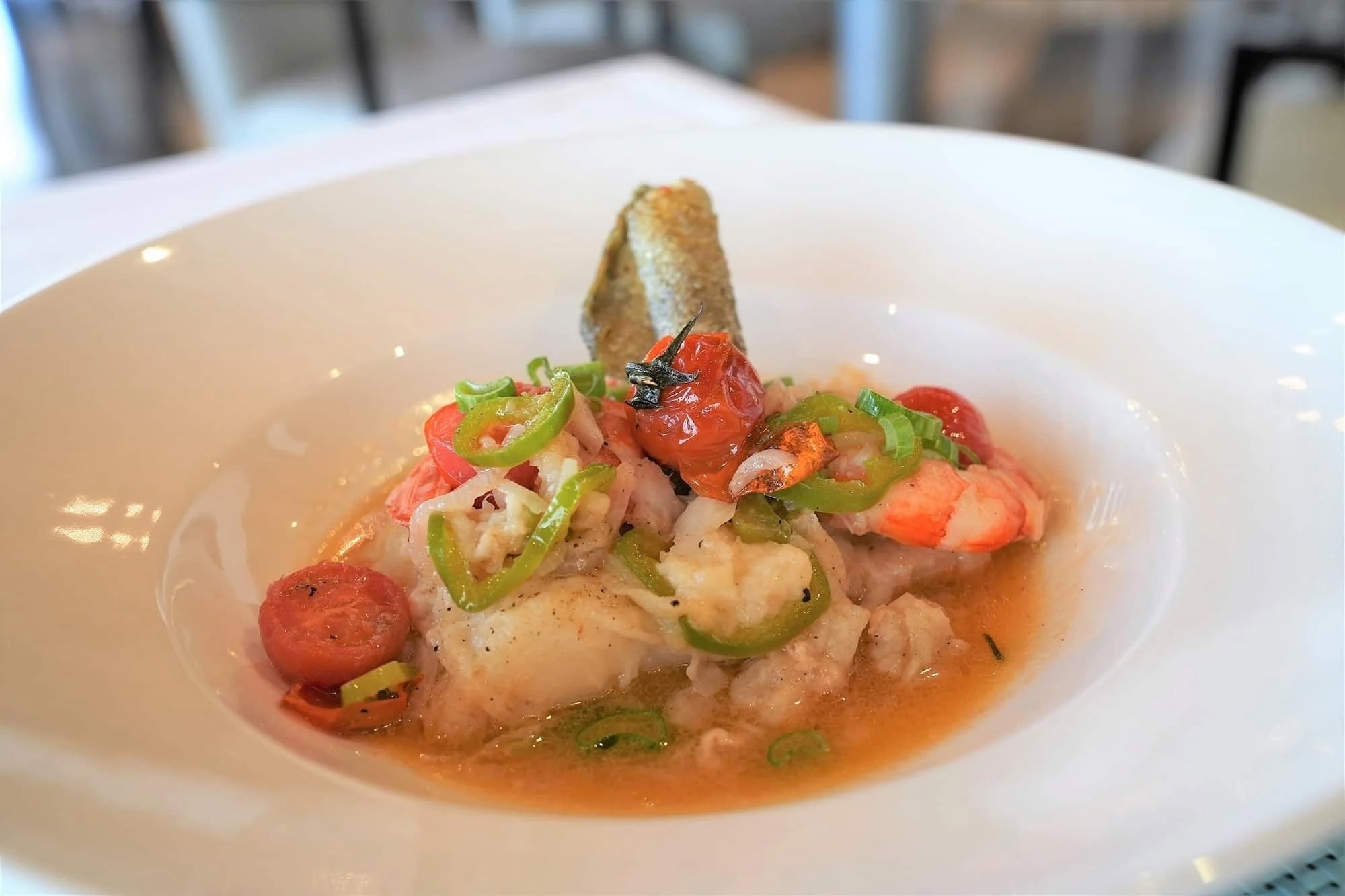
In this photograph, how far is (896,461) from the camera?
1.78 m

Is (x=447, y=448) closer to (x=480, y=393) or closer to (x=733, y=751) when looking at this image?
(x=480, y=393)

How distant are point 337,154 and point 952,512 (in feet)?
8.45

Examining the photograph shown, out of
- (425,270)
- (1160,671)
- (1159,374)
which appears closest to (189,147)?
(425,270)

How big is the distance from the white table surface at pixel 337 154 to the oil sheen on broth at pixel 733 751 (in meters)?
1.88

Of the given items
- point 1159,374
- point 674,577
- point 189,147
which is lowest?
point 189,147

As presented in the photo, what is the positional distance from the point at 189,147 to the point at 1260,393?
692cm

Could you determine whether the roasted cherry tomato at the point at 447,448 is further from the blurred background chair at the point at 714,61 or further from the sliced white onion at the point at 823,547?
the blurred background chair at the point at 714,61

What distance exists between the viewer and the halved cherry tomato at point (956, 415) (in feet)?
6.57

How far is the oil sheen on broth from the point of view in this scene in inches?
60.7

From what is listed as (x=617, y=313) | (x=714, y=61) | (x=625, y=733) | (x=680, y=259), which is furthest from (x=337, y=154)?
(x=714, y=61)

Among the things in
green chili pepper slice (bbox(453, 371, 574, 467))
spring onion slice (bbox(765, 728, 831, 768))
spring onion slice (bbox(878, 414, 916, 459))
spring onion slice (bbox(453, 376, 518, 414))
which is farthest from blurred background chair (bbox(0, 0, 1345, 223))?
spring onion slice (bbox(765, 728, 831, 768))

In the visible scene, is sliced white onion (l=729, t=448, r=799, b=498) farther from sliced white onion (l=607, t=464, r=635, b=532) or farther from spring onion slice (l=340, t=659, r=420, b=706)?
spring onion slice (l=340, t=659, r=420, b=706)

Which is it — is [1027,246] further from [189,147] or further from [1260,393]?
[189,147]

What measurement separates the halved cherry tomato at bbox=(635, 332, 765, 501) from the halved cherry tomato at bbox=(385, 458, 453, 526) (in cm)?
41
